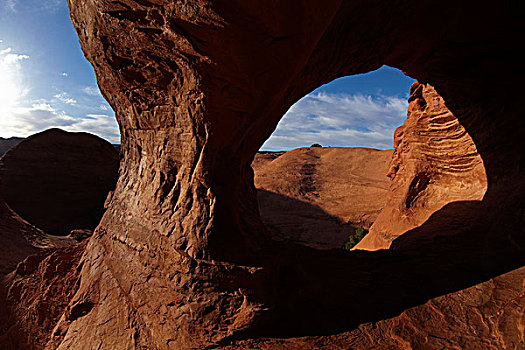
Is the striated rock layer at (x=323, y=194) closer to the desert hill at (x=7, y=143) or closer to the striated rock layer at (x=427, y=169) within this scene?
the striated rock layer at (x=427, y=169)

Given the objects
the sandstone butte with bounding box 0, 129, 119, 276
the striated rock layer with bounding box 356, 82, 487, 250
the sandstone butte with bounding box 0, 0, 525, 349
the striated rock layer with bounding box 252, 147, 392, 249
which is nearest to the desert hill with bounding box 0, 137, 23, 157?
the sandstone butte with bounding box 0, 129, 119, 276

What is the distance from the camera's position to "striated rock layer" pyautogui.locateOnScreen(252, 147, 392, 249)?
932cm

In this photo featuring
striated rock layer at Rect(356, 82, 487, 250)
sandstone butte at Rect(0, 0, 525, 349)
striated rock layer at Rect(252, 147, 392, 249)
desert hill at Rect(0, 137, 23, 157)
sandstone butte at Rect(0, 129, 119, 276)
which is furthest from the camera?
desert hill at Rect(0, 137, 23, 157)

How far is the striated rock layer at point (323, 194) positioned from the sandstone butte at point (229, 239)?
5615 mm

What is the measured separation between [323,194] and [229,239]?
11.7 metres

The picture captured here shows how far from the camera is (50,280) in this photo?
282cm

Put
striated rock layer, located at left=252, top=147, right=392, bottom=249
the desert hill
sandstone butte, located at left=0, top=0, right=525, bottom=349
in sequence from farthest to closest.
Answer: the desert hill, striated rock layer, located at left=252, top=147, right=392, bottom=249, sandstone butte, located at left=0, top=0, right=525, bottom=349

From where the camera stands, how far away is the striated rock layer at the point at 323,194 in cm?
932

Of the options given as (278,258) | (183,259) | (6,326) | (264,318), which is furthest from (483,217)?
(6,326)

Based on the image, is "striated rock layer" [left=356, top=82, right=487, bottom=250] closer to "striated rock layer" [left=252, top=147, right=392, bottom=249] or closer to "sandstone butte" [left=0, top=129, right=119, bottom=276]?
"striated rock layer" [left=252, top=147, right=392, bottom=249]

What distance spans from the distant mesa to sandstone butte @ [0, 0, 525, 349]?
626cm

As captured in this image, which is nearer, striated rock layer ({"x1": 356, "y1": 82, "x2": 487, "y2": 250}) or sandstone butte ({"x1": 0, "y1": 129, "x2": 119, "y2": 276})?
striated rock layer ({"x1": 356, "y1": 82, "x2": 487, "y2": 250})

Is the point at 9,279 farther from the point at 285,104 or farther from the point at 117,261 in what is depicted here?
the point at 285,104

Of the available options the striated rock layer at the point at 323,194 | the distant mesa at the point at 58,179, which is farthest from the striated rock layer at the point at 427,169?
the distant mesa at the point at 58,179
